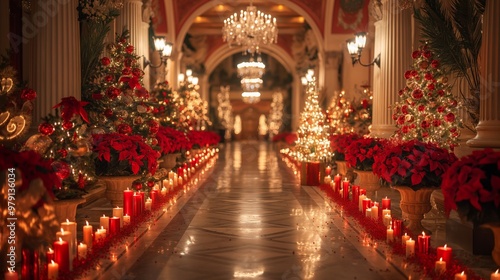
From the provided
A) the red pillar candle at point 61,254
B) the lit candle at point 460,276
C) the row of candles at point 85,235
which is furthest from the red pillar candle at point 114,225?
the lit candle at point 460,276

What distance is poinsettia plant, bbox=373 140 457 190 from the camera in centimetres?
735

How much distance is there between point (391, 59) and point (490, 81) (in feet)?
18.5

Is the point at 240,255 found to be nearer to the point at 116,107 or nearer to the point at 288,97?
the point at 116,107

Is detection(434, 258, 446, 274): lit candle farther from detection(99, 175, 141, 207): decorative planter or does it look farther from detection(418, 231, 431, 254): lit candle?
detection(99, 175, 141, 207): decorative planter

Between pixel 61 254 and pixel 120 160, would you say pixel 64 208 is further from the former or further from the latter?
pixel 120 160

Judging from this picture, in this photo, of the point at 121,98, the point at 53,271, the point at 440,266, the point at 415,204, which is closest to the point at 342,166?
the point at 121,98

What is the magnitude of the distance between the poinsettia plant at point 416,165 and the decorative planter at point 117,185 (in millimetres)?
3710

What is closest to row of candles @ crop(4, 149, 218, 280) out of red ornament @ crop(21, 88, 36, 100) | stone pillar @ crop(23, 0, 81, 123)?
red ornament @ crop(21, 88, 36, 100)

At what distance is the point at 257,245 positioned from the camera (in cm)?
701

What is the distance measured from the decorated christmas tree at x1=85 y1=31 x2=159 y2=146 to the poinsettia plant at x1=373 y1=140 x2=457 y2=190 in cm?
469

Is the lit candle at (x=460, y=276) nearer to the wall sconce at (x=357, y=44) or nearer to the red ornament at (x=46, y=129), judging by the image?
the red ornament at (x=46, y=129)

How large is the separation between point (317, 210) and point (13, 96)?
194 inches

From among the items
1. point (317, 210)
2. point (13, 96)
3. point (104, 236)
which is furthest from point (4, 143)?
point (317, 210)

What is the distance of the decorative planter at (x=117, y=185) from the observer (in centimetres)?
907
